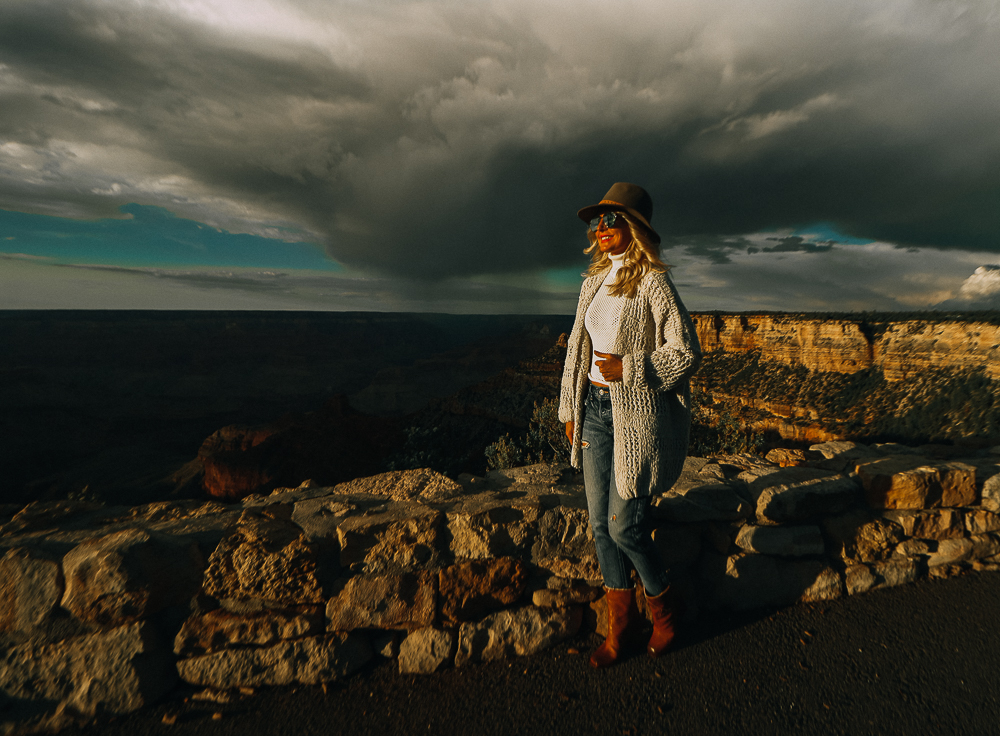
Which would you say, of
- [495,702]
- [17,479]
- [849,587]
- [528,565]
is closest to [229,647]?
[495,702]

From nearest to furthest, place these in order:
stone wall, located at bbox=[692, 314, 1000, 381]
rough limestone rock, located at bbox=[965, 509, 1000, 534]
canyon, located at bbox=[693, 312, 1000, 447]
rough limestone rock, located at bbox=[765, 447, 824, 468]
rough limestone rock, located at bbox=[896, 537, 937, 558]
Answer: rough limestone rock, located at bbox=[896, 537, 937, 558] → rough limestone rock, located at bbox=[965, 509, 1000, 534] → rough limestone rock, located at bbox=[765, 447, 824, 468] → canyon, located at bbox=[693, 312, 1000, 447] → stone wall, located at bbox=[692, 314, 1000, 381]

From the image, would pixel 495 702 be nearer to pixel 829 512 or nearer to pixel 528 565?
pixel 528 565

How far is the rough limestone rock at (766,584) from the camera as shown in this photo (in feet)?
8.71

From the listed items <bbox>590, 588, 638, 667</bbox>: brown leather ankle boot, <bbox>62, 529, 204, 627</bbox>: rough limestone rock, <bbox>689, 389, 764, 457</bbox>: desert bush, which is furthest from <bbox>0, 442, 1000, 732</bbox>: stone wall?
<bbox>689, 389, 764, 457</bbox>: desert bush

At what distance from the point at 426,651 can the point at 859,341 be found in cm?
4628

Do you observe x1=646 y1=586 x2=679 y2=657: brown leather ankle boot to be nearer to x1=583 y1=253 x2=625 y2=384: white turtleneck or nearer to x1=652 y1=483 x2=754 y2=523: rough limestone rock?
x1=652 y1=483 x2=754 y2=523: rough limestone rock

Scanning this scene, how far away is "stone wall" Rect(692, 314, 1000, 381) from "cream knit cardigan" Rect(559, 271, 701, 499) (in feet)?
113

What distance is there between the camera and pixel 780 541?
2.74m

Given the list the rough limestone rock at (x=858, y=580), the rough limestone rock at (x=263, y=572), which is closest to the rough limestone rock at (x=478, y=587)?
the rough limestone rock at (x=263, y=572)

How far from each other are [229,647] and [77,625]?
0.66m

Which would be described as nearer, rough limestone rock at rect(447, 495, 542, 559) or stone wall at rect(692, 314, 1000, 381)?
rough limestone rock at rect(447, 495, 542, 559)

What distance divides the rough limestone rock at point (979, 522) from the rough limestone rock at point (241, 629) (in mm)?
4084

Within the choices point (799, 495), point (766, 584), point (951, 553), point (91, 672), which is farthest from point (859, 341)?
point (91, 672)

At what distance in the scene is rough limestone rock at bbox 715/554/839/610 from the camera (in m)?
2.66
